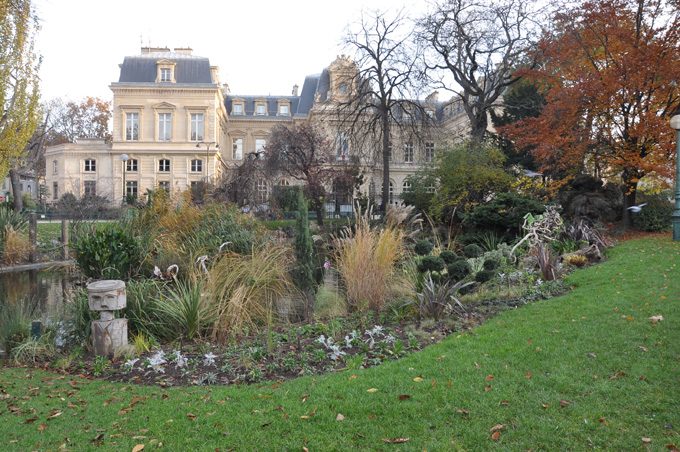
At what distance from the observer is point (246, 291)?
5645 mm

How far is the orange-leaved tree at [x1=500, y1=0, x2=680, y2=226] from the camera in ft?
36.3

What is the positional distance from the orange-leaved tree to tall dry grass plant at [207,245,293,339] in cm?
925

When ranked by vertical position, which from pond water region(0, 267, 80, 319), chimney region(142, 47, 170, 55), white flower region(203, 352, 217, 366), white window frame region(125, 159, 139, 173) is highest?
Result: chimney region(142, 47, 170, 55)

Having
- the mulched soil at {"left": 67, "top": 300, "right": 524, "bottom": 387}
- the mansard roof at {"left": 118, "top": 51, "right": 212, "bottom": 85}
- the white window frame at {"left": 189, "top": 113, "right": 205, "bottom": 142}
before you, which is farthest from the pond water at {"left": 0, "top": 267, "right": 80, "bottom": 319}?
the mansard roof at {"left": 118, "top": 51, "right": 212, "bottom": 85}

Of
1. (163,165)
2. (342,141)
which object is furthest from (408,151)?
(163,165)

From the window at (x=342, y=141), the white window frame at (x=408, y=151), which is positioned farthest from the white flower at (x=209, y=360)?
the white window frame at (x=408, y=151)

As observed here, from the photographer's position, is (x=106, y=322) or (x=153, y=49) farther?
(x=153, y=49)

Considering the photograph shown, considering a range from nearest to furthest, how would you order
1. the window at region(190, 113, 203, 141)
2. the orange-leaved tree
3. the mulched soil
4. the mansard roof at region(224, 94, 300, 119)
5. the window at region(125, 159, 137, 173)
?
1. the mulched soil
2. the orange-leaved tree
3. the window at region(125, 159, 137, 173)
4. the window at region(190, 113, 203, 141)
5. the mansard roof at region(224, 94, 300, 119)

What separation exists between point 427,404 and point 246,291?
124 inches

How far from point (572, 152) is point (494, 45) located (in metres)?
8.58

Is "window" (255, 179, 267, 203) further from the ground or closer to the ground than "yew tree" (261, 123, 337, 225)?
closer to the ground

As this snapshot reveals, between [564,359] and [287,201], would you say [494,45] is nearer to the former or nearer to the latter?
[287,201]

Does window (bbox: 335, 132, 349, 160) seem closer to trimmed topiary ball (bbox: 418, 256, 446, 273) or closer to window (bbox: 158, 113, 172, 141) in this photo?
trimmed topiary ball (bbox: 418, 256, 446, 273)

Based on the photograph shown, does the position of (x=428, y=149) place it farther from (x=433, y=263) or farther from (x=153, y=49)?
(x=153, y=49)
